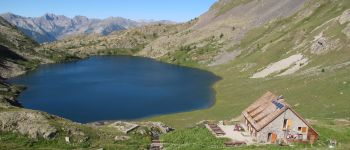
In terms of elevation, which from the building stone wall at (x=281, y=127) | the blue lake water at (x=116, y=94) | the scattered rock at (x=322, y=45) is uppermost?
the scattered rock at (x=322, y=45)

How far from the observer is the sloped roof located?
61.2 meters

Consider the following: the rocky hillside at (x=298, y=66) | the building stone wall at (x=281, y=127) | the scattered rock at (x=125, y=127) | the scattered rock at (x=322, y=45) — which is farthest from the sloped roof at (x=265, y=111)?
the scattered rock at (x=322, y=45)

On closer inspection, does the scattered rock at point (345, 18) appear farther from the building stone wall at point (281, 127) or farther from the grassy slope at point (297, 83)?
the building stone wall at point (281, 127)

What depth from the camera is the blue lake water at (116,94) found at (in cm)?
11525

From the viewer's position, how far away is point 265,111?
6494cm

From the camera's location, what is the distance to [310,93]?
95625 millimetres

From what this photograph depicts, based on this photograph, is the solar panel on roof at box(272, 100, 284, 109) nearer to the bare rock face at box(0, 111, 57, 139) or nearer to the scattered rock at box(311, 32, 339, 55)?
the bare rock face at box(0, 111, 57, 139)

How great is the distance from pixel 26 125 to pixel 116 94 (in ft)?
266

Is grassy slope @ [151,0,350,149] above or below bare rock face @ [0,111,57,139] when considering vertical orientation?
above

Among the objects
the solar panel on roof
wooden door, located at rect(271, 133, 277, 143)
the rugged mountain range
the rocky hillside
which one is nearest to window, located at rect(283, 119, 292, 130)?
wooden door, located at rect(271, 133, 277, 143)

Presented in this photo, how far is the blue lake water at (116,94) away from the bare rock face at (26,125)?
42.7 m

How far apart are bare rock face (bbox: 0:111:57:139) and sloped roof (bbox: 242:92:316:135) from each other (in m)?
28.9

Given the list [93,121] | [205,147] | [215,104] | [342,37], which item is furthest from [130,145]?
[342,37]

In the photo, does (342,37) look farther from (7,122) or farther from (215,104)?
(7,122)
